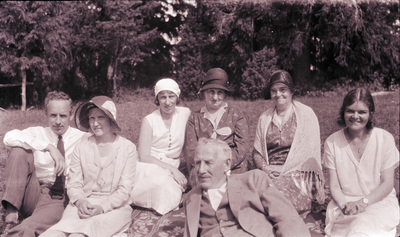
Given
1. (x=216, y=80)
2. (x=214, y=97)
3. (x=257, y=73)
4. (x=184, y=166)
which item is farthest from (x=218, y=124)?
(x=257, y=73)

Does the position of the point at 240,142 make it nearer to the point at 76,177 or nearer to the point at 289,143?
the point at 289,143

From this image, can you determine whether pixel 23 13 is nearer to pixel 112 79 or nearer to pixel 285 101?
pixel 285 101

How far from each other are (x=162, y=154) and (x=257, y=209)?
7.00 ft

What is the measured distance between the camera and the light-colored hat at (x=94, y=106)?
391cm

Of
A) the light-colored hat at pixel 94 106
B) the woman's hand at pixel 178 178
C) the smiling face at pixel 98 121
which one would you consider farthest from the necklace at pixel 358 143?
the smiling face at pixel 98 121

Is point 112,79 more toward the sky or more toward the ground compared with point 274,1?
more toward the ground

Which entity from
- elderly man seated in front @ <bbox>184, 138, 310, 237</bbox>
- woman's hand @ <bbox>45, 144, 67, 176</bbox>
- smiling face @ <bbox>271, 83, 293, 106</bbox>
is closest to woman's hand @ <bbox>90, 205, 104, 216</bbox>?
woman's hand @ <bbox>45, 144, 67, 176</bbox>

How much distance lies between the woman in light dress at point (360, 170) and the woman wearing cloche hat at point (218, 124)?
1129 mm

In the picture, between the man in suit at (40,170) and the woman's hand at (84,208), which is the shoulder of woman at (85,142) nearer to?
the man in suit at (40,170)

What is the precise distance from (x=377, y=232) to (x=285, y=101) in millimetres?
1708

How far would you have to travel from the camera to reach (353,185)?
3.83m

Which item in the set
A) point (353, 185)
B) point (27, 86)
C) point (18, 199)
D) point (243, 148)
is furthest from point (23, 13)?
point (353, 185)

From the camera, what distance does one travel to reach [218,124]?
4848 millimetres

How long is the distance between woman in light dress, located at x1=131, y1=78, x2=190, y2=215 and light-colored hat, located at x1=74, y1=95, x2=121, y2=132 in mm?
877
